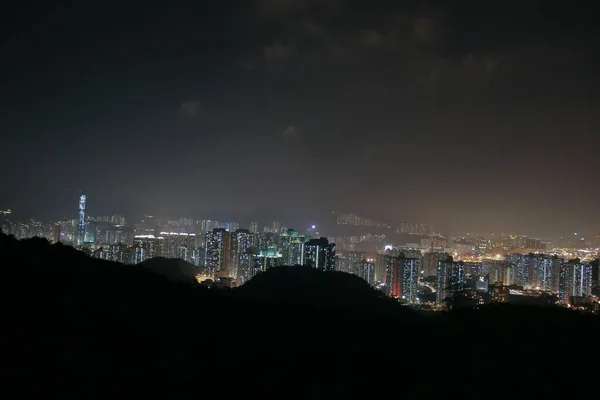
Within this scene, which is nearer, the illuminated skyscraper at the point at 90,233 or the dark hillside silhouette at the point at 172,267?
the dark hillside silhouette at the point at 172,267

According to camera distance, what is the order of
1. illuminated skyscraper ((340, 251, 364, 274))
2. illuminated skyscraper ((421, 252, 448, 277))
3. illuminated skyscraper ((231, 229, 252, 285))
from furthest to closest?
illuminated skyscraper ((421, 252, 448, 277)), illuminated skyscraper ((340, 251, 364, 274)), illuminated skyscraper ((231, 229, 252, 285))

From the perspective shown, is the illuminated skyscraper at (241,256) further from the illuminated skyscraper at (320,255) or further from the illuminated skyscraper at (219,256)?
the illuminated skyscraper at (320,255)

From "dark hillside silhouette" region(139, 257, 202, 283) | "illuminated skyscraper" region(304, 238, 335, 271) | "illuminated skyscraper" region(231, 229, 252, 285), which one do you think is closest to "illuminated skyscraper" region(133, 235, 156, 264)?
"dark hillside silhouette" region(139, 257, 202, 283)

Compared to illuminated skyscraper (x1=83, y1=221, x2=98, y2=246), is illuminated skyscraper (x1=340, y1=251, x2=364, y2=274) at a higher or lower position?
lower

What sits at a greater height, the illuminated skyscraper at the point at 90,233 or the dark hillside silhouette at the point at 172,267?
the illuminated skyscraper at the point at 90,233

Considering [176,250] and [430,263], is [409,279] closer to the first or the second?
[430,263]

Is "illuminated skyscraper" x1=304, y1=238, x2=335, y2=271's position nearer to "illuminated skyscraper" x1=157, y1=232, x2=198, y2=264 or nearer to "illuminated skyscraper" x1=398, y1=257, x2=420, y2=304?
"illuminated skyscraper" x1=398, y1=257, x2=420, y2=304

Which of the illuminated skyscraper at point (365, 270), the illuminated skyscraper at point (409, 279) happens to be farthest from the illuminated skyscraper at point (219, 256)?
the illuminated skyscraper at point (409, 279)

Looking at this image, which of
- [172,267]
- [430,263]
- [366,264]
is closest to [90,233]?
[172,267]
